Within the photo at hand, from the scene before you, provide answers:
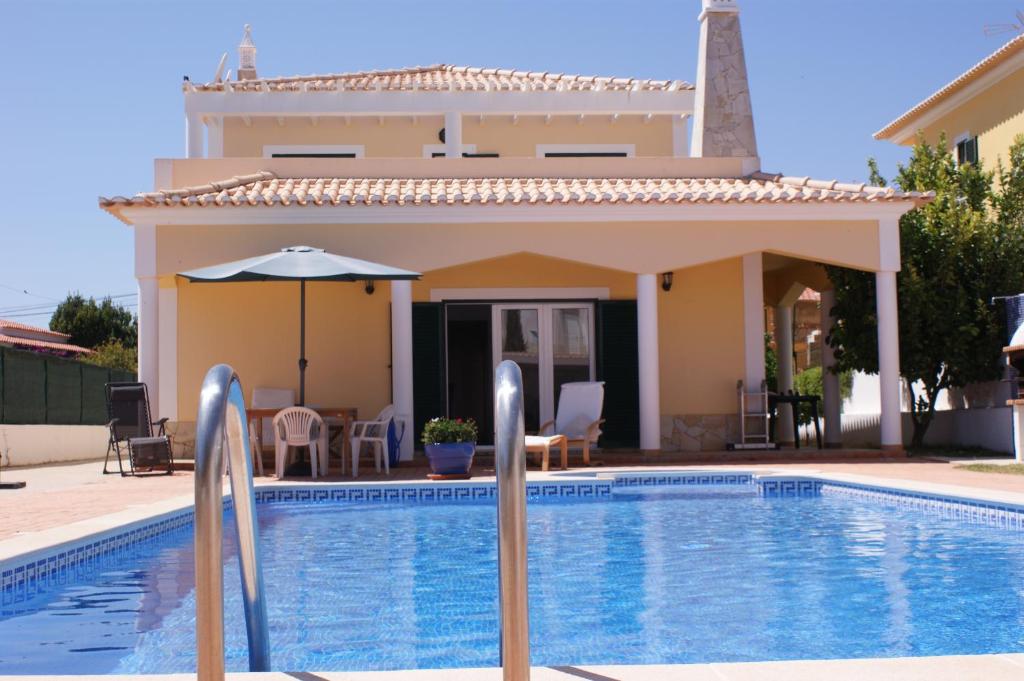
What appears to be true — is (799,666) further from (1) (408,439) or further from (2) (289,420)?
(1) (408,439)

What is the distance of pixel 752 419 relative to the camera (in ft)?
50.9

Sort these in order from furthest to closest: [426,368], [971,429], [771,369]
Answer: [771,369], [971,429], [426,368]

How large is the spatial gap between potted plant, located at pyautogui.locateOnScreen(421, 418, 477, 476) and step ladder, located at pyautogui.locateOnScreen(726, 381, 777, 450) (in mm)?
4720

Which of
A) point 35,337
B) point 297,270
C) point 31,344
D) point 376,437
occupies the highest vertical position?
point 35,337

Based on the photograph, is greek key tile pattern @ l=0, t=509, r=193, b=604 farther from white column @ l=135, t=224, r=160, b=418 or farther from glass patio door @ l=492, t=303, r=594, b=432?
glass patio door @ l=492, t=303, r=594, b=432

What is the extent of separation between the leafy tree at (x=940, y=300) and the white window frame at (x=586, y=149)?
5319mm

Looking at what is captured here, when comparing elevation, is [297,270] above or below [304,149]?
below

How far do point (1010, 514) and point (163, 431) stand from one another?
9860mm

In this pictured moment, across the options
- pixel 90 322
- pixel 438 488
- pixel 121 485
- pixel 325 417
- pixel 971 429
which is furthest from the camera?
pixel 90 322

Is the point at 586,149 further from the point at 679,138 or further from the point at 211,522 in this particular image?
the point at 211,522

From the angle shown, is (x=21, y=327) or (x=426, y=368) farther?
(x=21, y=327)

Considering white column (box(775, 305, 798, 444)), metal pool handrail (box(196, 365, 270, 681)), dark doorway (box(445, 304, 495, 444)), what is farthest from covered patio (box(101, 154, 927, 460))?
metal pool handrail (box(196, 365, 270, 681))

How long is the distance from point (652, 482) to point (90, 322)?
151 feet

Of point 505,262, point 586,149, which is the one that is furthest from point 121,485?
point 586,149
